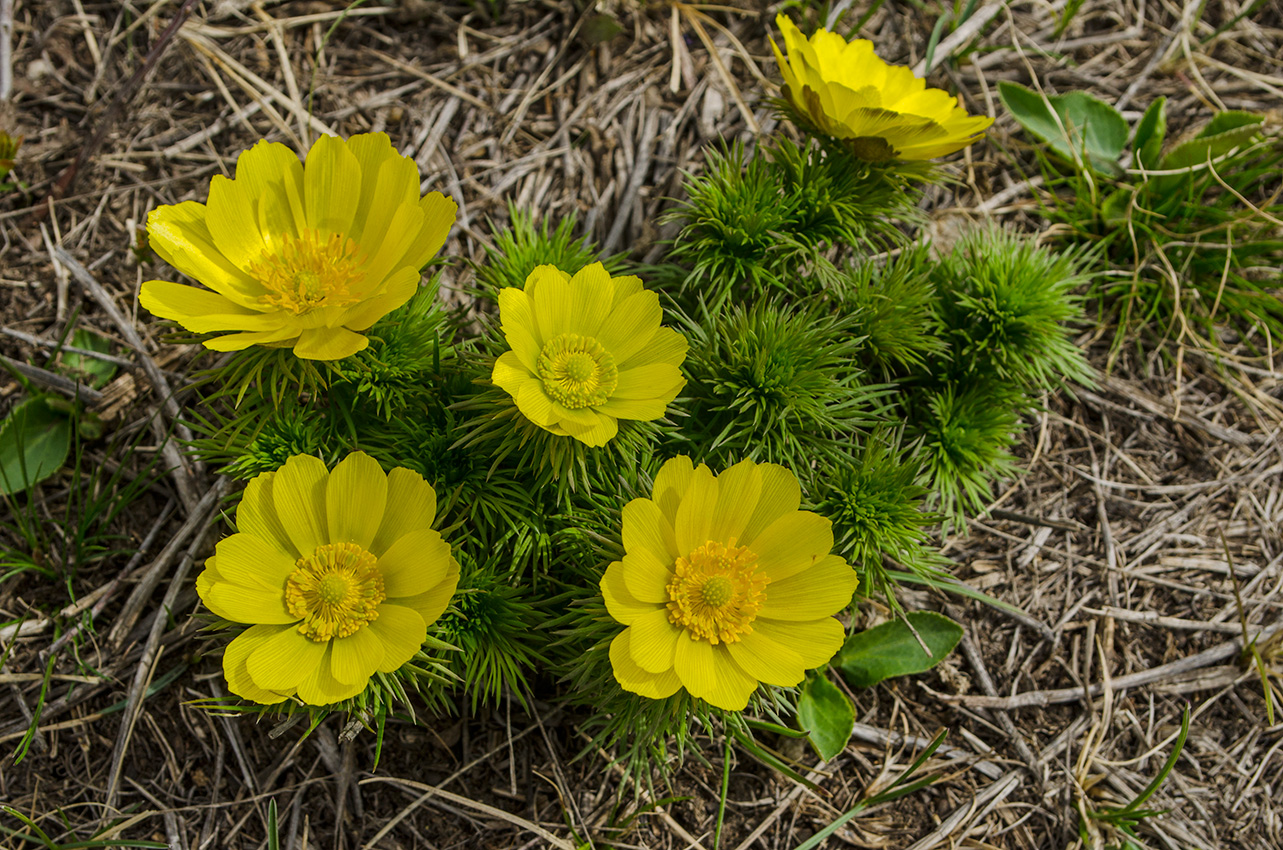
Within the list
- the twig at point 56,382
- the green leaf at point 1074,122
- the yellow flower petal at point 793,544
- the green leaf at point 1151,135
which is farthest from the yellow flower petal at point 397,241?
the green leaf at point 1151,135

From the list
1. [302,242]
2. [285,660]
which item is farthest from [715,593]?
[302,242]

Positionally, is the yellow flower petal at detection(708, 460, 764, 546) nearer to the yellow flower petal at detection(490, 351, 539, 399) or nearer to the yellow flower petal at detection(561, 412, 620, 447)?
the yellow flower petal at detection(561, 412, 620, 447)

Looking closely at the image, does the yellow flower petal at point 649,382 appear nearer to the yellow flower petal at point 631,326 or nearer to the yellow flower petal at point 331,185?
the yellow flower petal at point 631,326

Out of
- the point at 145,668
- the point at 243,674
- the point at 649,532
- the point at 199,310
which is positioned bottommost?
the point at 145,668

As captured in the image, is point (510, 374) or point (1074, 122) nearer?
point (510, 374)

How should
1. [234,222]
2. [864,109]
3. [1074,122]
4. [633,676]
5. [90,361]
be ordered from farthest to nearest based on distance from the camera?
1. [1074,122]
2. [90,361]
3. [864,109]
4. [234,222]
5. [633,676]

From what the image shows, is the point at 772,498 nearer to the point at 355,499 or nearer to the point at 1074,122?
the point at 355,499

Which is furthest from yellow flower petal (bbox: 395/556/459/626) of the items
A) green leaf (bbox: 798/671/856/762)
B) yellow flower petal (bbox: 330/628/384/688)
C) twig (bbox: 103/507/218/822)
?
green leaf (bbox: 798/671/856/762)
